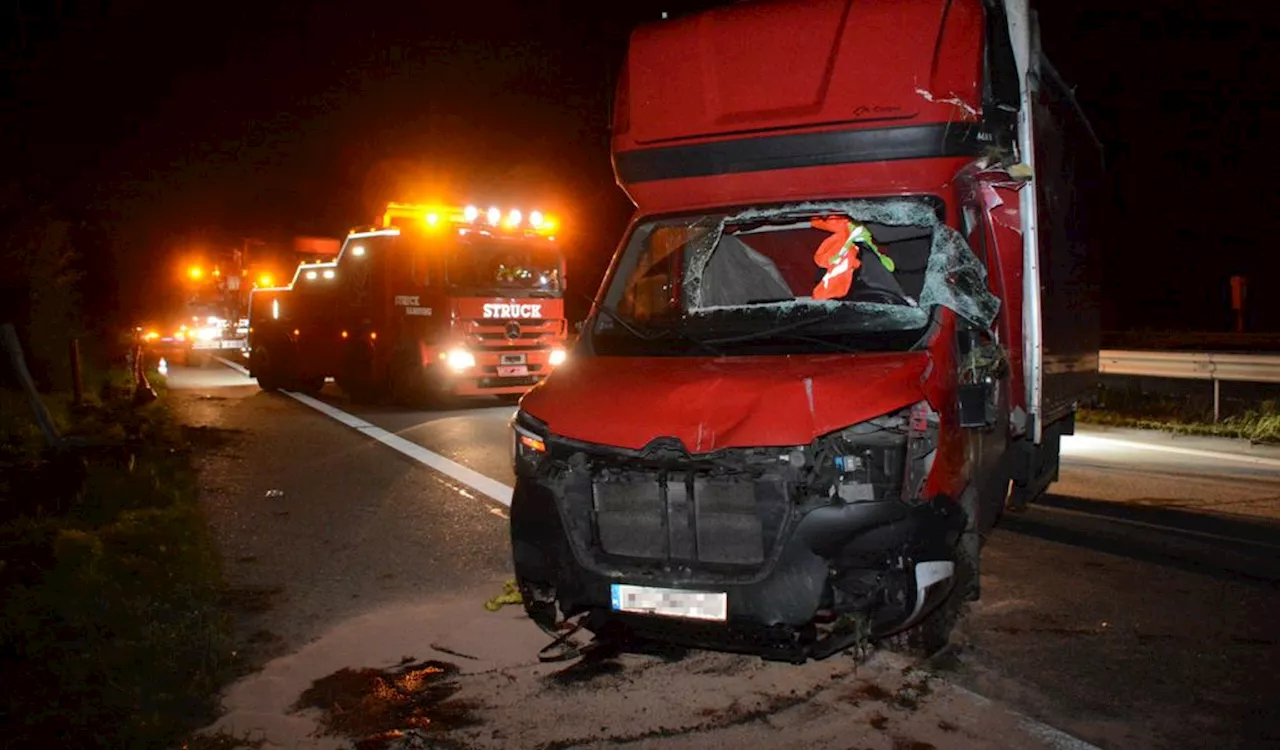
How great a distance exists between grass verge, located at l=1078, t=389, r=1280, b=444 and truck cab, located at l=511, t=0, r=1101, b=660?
646 centimetres

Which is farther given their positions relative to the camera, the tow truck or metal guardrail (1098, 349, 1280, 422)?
the tow truck

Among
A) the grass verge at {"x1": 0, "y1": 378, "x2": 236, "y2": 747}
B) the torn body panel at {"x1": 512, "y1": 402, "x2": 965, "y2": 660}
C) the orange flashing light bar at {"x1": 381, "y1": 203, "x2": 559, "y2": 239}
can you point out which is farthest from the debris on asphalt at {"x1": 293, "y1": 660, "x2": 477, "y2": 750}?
the orange flashing light bar at {"x1": 381, "y1": 203, "x2": 559, "y2": 239}

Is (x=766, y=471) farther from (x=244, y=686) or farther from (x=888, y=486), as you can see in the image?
(x=244, y=686)

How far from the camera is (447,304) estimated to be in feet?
48.8

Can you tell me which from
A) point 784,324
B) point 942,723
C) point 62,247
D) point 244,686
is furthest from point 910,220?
point 62,247

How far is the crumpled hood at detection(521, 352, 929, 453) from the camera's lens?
12.9ft

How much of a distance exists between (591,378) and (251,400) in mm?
14647

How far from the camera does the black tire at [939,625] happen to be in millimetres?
4410

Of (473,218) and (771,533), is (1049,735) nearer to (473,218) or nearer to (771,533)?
(771,533)

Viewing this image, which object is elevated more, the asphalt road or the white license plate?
the white license plate

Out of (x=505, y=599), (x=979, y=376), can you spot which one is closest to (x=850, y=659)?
(x=979, y=376)

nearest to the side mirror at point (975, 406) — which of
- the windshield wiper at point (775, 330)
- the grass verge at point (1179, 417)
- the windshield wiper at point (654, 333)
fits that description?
the windshield wiper at point (775, 330)

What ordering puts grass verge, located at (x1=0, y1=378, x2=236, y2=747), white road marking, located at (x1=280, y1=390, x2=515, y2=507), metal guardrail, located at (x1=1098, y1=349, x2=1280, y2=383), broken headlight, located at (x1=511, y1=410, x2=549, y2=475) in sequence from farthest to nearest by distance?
metal guardrail, located at (x1=1098, y1=349, x2=1280, y2=383), white road marking, located at (x1=280, y1=390, x2=515, y2=507), broken headlight, located at (x1=511, y1=410, x2=549, y2=475), grass verge, located at (x1=0, y1=378, x2=236, y2=747)

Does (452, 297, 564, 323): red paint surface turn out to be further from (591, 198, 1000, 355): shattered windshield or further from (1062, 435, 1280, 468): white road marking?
(591, 198, 1000, 355): shattered windshield
